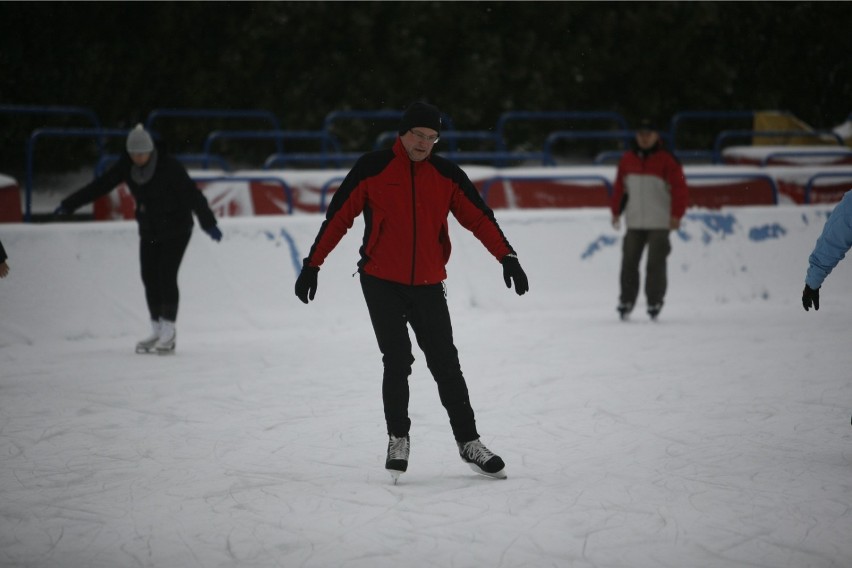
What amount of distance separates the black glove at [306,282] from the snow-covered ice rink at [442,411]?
30.1 inches

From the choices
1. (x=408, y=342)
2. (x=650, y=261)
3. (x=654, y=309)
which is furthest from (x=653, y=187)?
(x=408, y=342)

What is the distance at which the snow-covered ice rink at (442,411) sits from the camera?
13.0ft

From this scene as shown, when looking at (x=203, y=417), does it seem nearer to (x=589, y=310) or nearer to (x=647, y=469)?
(x=647, y=469)

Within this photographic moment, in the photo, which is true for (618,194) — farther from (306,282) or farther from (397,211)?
(306,282)

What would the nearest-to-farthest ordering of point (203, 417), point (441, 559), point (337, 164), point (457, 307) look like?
point (441, 559) → point (203, 417) → point (457, 307) → point (337, 164)

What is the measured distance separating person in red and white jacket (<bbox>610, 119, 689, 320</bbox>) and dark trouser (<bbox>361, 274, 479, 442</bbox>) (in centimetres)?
484

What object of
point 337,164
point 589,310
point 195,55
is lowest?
point 589,310

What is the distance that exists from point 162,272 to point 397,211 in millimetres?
3691

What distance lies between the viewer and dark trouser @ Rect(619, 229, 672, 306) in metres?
9.34

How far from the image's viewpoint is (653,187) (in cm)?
923

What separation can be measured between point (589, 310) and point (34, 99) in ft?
25.4

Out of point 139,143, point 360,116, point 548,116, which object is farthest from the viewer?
point 548,116

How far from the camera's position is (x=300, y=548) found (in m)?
3.83

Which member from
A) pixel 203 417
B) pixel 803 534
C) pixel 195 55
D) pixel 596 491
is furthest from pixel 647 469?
pixel 195 55
